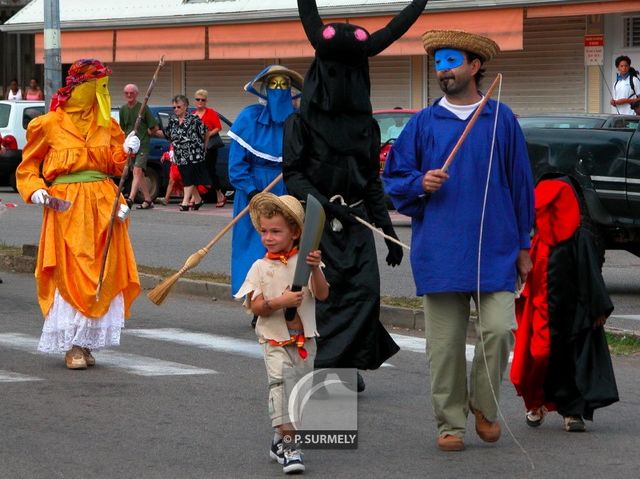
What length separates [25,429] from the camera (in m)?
7.93

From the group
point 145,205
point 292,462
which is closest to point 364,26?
point 145,205

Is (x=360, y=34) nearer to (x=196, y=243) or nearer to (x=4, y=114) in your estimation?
(x=196, y=243)

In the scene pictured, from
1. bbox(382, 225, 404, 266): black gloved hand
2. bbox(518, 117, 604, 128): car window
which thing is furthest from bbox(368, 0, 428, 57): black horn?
bbox(518, 117, 604, 128): car window

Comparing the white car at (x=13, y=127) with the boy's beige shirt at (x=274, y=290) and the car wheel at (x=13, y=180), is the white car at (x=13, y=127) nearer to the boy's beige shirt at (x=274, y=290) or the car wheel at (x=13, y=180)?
the car wheel at (x=13, y=180)

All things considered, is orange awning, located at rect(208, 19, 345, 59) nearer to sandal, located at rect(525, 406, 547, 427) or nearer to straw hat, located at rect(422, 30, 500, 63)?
sandal, located at rect(525, 406, 547, 427)

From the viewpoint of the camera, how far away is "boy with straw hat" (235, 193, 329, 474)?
269 inches

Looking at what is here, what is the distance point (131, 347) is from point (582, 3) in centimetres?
1727

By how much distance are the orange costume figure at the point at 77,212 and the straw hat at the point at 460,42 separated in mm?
3053

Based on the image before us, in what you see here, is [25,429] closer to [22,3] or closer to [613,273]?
[613,273]

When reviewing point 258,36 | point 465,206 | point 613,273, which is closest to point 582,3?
point 258,36

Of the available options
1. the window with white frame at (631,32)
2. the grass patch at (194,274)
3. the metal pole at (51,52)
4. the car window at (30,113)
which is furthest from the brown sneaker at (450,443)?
the car window at (30,113)

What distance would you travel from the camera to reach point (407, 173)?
738 cm

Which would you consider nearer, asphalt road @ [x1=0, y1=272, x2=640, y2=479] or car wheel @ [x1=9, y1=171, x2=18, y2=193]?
asphalt road @ [x1=0, y1=272, x2=640, y2=479]

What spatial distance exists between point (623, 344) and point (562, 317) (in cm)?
303
